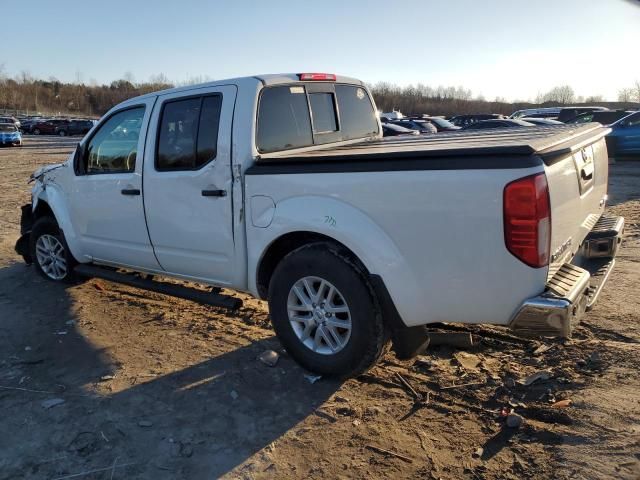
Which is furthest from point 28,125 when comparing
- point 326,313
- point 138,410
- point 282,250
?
point 326,313

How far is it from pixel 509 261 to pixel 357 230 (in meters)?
0.94

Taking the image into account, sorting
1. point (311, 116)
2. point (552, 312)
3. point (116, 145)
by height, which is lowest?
point (552, 312)

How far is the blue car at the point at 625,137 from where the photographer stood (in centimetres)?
1692

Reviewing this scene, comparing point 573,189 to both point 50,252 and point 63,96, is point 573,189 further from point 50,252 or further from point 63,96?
point 63,96

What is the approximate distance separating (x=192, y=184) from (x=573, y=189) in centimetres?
278

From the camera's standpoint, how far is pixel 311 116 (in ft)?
15.2

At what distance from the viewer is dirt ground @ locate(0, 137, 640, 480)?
2.89m

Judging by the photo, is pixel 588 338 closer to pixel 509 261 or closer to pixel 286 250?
pixel 509 261

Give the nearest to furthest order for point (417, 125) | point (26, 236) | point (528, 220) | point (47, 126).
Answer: point (528, 220)
point (26, 236)
point (417, 125)
point (47, 126)

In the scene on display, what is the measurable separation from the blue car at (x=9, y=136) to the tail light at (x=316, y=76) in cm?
3742

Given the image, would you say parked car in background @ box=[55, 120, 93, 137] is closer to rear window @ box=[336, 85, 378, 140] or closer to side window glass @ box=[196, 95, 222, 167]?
rear window @ box=[336, 85, 378, 140]

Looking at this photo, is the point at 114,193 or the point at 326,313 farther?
the point at 114,193

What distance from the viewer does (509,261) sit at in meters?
2.87

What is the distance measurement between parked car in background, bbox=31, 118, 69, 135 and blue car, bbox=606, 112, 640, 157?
49623 millimetres
